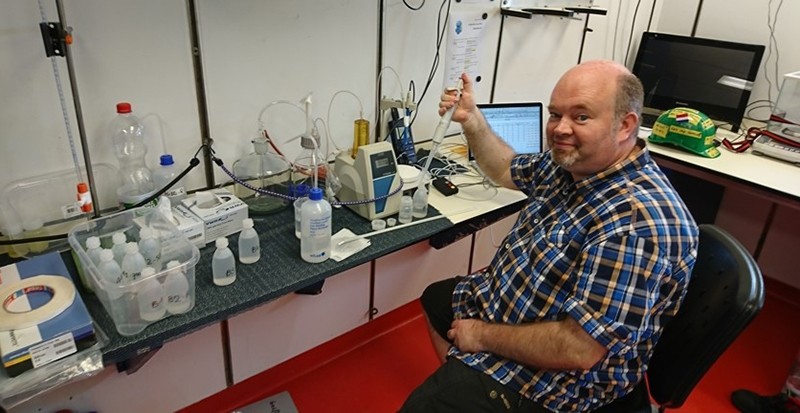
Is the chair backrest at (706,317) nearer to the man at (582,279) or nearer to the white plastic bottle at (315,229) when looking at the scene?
the man at (582,279)

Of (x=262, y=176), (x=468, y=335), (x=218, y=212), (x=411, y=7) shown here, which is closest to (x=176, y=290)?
(x=218, y=212)

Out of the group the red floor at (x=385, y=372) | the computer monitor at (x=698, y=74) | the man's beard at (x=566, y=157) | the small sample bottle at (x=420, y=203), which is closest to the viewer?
the man's beard at (x=566, y=157)

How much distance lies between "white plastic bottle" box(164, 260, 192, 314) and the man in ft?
2.02

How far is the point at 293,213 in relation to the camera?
1.77 metres

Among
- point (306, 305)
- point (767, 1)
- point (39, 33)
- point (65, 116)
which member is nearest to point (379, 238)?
point (306, 305)

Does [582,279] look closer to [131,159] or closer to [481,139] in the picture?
[481,139]

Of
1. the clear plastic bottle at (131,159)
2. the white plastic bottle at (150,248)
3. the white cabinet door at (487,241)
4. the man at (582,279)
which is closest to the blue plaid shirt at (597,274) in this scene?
the man at (582,279)

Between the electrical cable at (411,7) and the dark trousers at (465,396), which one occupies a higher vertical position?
the electrical cable at (411,7)

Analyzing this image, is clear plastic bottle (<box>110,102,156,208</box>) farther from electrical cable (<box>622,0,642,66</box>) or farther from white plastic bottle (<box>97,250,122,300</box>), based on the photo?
electrical cable (<box>622,0,642,66</box>)

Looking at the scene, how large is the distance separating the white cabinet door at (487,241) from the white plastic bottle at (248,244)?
120 cm

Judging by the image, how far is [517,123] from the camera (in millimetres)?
2326

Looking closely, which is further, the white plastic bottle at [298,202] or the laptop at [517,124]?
the laptop at [517,124]

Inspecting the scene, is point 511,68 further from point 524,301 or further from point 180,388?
point 180,388

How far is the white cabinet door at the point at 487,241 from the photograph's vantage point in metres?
2.46
